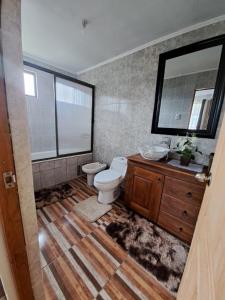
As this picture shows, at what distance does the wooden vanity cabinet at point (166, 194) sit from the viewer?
1.36 m

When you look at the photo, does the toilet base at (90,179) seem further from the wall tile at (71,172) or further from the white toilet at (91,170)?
the wall tile at (71,172)

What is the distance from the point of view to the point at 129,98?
88.7 inches

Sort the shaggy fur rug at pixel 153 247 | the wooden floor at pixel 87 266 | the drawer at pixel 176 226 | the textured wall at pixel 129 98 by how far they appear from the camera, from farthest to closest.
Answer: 1. the textured wall at pixel 129 98
2. the drawer at pixel 176 226
3. the shaggy fur rug at pixel 153 247
4. the wooden floor at pixel 87 266

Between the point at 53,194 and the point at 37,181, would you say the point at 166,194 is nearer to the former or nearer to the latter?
the point at 53,194

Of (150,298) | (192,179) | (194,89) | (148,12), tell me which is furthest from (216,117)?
(150,298)

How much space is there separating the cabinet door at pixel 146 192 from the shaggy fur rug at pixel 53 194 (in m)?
1.17

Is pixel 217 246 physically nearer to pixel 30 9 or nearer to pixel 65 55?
pixel 30 9

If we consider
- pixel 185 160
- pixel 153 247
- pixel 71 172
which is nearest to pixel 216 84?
pixel 185 160

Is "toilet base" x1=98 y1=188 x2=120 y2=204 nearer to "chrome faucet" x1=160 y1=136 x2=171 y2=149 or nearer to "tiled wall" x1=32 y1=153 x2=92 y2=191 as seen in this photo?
"tiled wall" x1=32 y1=153 x2=92 y2=191

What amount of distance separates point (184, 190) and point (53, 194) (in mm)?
2003

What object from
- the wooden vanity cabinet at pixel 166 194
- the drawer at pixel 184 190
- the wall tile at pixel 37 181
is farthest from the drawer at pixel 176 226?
the wall tile at pixel 37 181

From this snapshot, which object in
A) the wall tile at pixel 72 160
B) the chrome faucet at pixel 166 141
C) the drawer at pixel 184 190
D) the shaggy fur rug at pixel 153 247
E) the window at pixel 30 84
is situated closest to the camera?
the shaggy fur rug at pixel 153 247

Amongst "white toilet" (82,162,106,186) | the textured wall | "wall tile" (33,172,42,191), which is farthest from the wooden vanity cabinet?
"wall tile" (33,172,42,191)

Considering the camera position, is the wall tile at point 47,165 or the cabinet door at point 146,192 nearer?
the cabinet door at point 146,192
